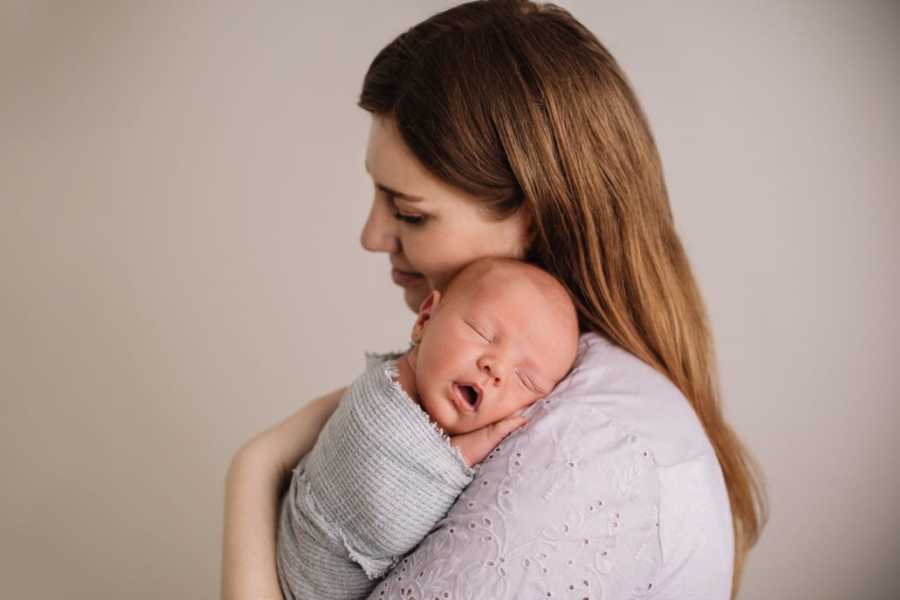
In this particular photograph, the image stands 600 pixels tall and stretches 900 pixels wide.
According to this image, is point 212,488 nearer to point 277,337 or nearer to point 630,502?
point 277,337

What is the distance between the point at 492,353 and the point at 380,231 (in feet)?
1.42

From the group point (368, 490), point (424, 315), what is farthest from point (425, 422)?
point (424, 315)

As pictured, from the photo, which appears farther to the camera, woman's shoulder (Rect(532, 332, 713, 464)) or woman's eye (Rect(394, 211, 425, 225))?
woman's eye (Rect(394, 211, 425, 225))

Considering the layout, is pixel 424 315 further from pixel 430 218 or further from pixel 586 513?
pixel 586 513

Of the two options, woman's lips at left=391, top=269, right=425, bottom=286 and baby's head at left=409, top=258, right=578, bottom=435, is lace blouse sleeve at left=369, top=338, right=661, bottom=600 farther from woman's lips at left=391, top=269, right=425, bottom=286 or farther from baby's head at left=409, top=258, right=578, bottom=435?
woman's lips at left=391, top=269, right=425, bottom=286

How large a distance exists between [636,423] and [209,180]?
208cm

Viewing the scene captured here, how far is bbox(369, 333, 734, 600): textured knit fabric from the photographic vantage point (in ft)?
3.97

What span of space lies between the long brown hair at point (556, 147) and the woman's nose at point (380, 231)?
6.4 inches

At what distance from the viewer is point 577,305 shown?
1.56 meters

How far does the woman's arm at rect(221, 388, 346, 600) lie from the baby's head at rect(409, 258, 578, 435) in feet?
1.23

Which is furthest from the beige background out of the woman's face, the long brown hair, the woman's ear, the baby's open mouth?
the baby's open mouth

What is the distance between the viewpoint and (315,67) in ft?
9.75

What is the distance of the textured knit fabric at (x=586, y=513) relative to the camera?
Answer: 121 centimetres

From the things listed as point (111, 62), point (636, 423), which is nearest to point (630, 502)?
point (636, 423)
